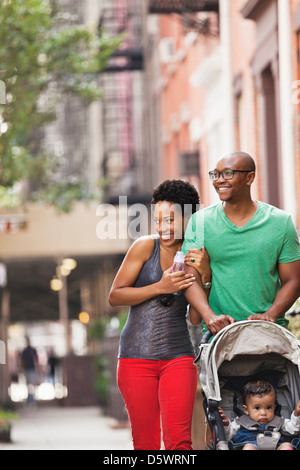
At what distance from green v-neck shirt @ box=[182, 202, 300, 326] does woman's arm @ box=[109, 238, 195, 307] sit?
0.52 ft

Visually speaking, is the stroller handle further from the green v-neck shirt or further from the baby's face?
the baby's face

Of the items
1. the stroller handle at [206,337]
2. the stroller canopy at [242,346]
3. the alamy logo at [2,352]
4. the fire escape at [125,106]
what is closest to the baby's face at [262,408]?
the stroller canopy at [242,346]

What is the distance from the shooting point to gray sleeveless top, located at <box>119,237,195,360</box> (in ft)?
19.7

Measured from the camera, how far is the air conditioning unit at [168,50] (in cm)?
2409

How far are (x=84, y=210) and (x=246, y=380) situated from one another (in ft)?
75.2

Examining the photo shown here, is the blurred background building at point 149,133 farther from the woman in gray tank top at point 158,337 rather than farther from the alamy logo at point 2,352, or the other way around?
the woman in gray tank top at point 158,337

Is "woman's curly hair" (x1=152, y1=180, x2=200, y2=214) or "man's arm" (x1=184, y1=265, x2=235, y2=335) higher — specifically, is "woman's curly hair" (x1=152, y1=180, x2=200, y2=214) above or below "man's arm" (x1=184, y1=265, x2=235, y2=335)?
above

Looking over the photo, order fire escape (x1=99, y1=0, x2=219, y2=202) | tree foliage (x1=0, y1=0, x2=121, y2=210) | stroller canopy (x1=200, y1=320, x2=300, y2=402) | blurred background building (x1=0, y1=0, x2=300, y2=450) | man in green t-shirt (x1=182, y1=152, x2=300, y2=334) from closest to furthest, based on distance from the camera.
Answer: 1. stroller canopy (x1=200, y1=320, x2=300, y2=402)
2. man in green t-shirt (x1=182, y1=152, x2=300, y2=334)
3. blurred background building (x1=0, y1=0, x2=300, y2=450)
4. tree foliage (x1=0, y1=0, x2=121, y2=210)
5. fire escape (x1=99, y1=0, x2=219, y2=202)

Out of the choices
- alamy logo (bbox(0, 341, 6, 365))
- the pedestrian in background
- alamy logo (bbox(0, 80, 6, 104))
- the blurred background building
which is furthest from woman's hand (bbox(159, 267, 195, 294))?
the pedestrian in background

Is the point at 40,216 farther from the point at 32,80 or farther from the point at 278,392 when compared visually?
the point at 278,392

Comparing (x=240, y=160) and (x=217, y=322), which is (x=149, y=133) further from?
(x=217, y=322)

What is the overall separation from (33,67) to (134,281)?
1468cm

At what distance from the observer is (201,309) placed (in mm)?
5703
